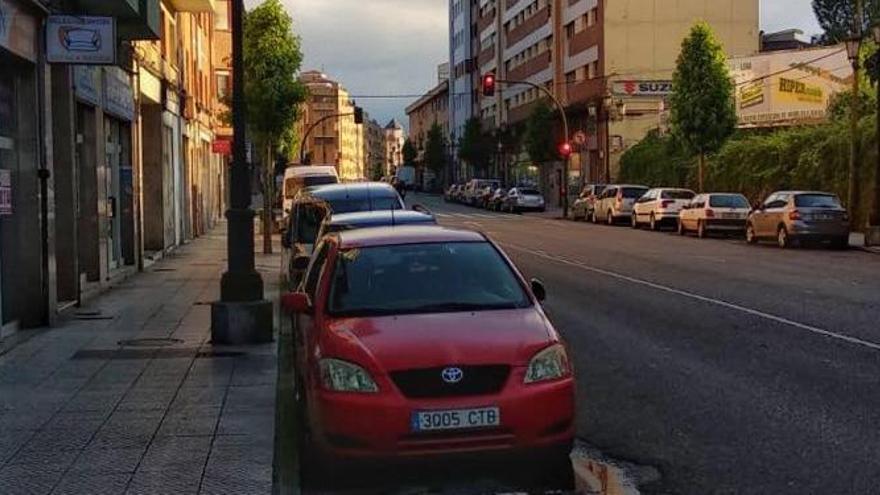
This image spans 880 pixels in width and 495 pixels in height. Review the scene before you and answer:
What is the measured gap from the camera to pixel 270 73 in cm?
3675

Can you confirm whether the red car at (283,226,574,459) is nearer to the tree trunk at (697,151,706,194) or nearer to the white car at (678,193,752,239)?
the white car at (678,193,752,239)

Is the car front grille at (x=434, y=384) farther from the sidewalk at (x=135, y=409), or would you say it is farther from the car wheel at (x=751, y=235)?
the car wheel at (x=751, y=235)

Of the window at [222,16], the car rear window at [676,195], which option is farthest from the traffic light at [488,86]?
the window at [222,16]

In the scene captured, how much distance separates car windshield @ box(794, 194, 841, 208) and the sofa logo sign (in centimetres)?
2951

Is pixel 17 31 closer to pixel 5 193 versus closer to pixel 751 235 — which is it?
pixel 5 193

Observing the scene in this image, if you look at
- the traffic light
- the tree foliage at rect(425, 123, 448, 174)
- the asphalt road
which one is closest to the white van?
the traffic light

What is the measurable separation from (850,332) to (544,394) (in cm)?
689

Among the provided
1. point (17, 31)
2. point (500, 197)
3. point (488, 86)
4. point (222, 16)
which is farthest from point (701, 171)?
point (17, 31)

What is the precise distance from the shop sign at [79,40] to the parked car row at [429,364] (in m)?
Answer: 6.93

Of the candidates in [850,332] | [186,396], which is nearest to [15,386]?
[186,396]

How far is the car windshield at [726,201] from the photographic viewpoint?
109 feet

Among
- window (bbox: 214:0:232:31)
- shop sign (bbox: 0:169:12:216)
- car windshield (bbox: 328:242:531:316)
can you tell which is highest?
window (bbox: 214:0:232:31)

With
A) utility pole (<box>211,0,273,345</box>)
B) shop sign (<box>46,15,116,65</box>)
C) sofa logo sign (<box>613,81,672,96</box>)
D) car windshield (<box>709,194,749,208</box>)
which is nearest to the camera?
utility pole (<box>211,0,273,345</box>)

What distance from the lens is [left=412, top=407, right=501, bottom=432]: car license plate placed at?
5953mm
